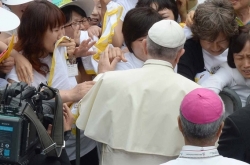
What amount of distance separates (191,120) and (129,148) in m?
0.62

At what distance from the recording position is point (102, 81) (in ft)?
9.18

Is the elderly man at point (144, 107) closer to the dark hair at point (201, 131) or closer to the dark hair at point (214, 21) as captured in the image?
the dark hair at point (201, 131)

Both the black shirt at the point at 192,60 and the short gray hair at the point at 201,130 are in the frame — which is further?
the black shirt at the point at 192,60

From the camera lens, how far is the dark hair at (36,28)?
11.3 feet

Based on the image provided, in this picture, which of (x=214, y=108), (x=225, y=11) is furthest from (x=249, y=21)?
(x=214, y=108)

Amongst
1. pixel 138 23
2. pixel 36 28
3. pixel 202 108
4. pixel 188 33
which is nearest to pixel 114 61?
pixel 138 23

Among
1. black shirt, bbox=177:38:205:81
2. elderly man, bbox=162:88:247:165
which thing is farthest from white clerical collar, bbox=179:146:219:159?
black shirt, bbox=177:38:205:81

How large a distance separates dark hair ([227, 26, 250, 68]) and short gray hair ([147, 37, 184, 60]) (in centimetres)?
81

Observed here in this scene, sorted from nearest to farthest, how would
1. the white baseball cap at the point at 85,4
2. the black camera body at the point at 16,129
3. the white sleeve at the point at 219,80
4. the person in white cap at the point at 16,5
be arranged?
the black camera body at the point at 16,129 < the white sleeve at the point at 219,80 < the person in white cap at the point at 16,5 < the white baseball cap at the point at 85,4

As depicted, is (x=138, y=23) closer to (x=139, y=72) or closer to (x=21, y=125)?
(x=139, y=72)

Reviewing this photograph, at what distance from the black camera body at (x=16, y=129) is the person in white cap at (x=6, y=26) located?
0.68m

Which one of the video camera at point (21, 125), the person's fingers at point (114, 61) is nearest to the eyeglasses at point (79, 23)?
the person's fingers at point (114, 61)

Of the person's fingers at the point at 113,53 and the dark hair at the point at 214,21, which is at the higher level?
the dark hair at the point at 214,21

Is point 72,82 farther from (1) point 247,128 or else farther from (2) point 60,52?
(1) point 247,128
